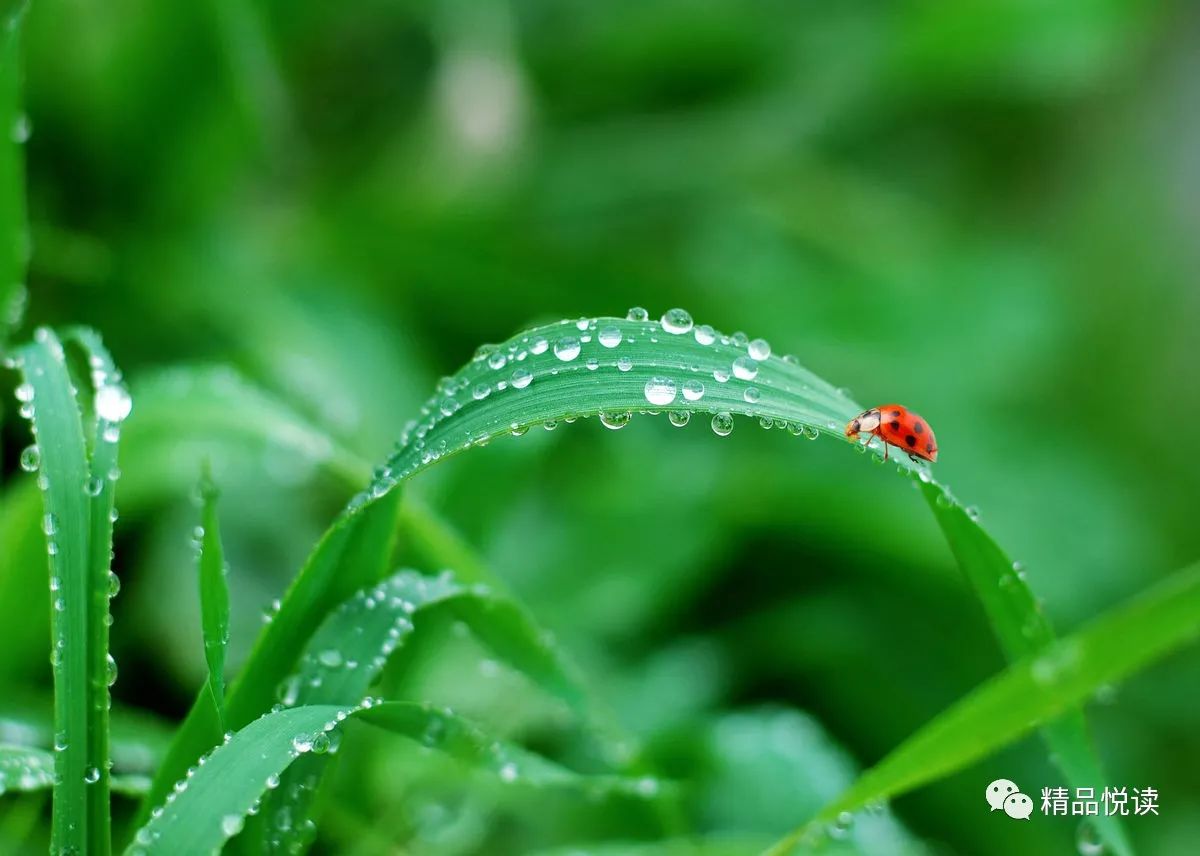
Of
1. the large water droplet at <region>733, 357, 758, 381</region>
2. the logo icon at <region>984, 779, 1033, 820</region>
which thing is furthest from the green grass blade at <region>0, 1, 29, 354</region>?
the logo icon at <region>984, 779, 1033, 820</region>

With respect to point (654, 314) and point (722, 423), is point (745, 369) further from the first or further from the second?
point (654, 314)

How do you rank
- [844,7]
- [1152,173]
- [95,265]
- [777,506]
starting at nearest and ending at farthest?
[95,265] < [777,506] < [844,7] < [1152,173]

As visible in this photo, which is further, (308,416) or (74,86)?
(74,86)

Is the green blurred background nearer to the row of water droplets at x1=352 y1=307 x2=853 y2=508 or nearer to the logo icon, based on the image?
the logo icon

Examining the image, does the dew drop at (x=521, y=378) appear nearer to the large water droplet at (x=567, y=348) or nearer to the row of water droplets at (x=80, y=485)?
the large water droplet at (x=567, y=348)

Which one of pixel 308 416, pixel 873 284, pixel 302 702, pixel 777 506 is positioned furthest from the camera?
pixel 873 284

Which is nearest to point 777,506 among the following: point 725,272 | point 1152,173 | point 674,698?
point 674,698

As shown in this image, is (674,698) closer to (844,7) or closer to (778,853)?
(778,853)

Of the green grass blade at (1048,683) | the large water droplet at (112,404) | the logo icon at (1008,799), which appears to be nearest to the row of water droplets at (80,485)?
the large water droplet at (112,404)
